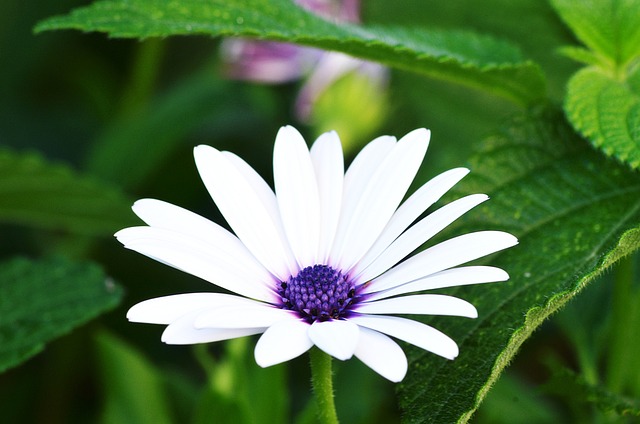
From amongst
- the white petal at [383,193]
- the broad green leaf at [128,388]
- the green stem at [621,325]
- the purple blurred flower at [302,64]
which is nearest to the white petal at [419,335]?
the white petal at [383,193]

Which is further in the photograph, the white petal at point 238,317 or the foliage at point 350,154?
the foliage at point 350,154

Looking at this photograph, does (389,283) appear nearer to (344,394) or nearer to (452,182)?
(452,182)

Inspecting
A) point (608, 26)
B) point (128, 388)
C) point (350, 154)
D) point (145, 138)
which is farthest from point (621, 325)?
point (145, 138)

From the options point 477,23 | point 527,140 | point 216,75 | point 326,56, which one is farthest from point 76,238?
point 527,140

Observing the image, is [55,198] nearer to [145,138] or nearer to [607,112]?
[145,138]

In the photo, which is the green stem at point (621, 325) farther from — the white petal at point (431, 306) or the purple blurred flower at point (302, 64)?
the purple blurred flower at point (302, 64)

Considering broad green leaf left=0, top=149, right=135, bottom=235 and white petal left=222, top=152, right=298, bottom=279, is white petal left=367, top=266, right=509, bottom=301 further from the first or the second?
broad green leaf left=0, top=149, right=135, bottom=235
